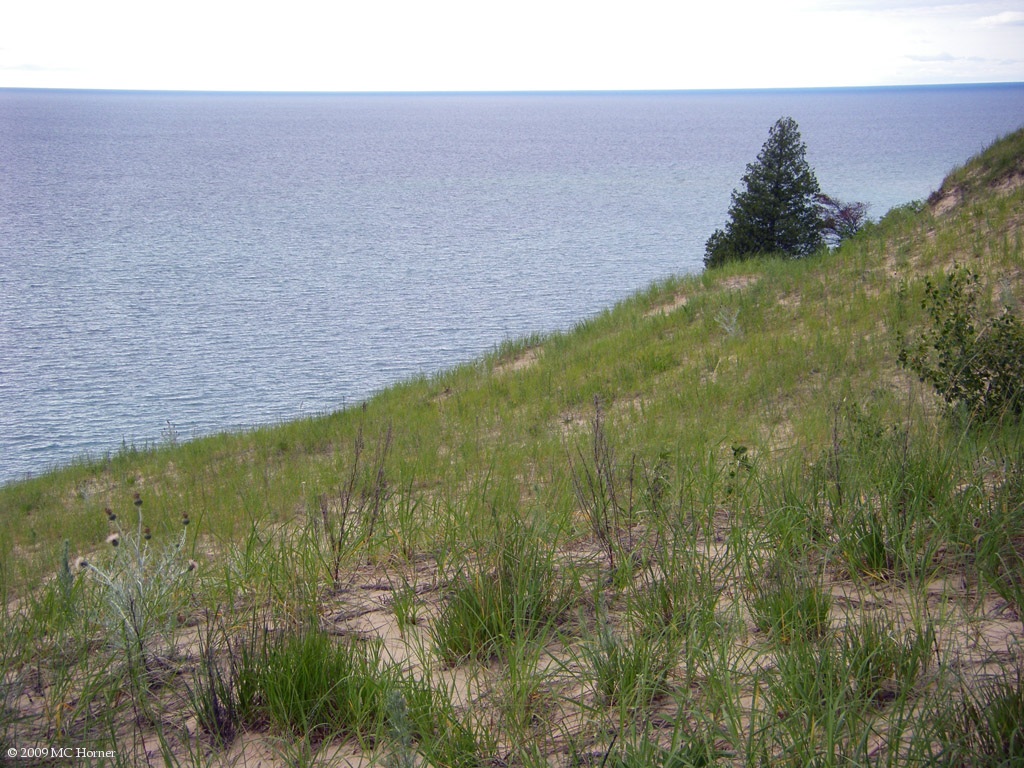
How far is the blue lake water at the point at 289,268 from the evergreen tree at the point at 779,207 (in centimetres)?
603

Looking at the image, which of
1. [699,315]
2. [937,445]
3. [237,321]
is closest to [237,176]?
[237,321]

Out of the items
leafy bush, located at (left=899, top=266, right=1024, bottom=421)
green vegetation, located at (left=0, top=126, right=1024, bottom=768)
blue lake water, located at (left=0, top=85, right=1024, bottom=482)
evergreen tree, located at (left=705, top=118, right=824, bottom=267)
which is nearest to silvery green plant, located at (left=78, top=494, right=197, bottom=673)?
green vegetation, located at (left=0, top=126, right=1024, bottom=768)

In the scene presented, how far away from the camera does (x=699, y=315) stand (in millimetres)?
15133

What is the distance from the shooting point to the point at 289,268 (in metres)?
34.8

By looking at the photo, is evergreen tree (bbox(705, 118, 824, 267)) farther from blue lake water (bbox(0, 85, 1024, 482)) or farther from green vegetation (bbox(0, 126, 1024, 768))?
green vegetation (bbox(0, 126, 1024, 768))

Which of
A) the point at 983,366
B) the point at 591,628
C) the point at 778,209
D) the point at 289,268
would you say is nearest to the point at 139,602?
the point at 591,628

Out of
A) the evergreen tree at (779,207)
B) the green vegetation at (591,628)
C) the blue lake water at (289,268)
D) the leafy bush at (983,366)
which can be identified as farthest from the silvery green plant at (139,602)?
the evergreen tree at (779,207)

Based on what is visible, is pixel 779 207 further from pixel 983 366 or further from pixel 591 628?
pixel 591 628

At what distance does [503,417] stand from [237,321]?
17040 millimetres

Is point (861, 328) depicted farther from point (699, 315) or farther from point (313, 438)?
point (313, 438)

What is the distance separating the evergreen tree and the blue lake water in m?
6.03

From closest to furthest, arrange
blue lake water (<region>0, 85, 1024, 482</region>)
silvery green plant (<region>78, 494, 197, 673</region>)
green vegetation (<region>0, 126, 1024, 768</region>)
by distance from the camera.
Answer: green vegetation (<region>0, 126, 1024, 768</region>) < silvery green plant (<region>78, 494, 197, 673</region>) < blue lake water (<region>0, 85, 1024, 482</region>)

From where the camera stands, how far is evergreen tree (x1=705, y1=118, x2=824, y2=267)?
22062mm

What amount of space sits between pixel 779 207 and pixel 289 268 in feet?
68.4
